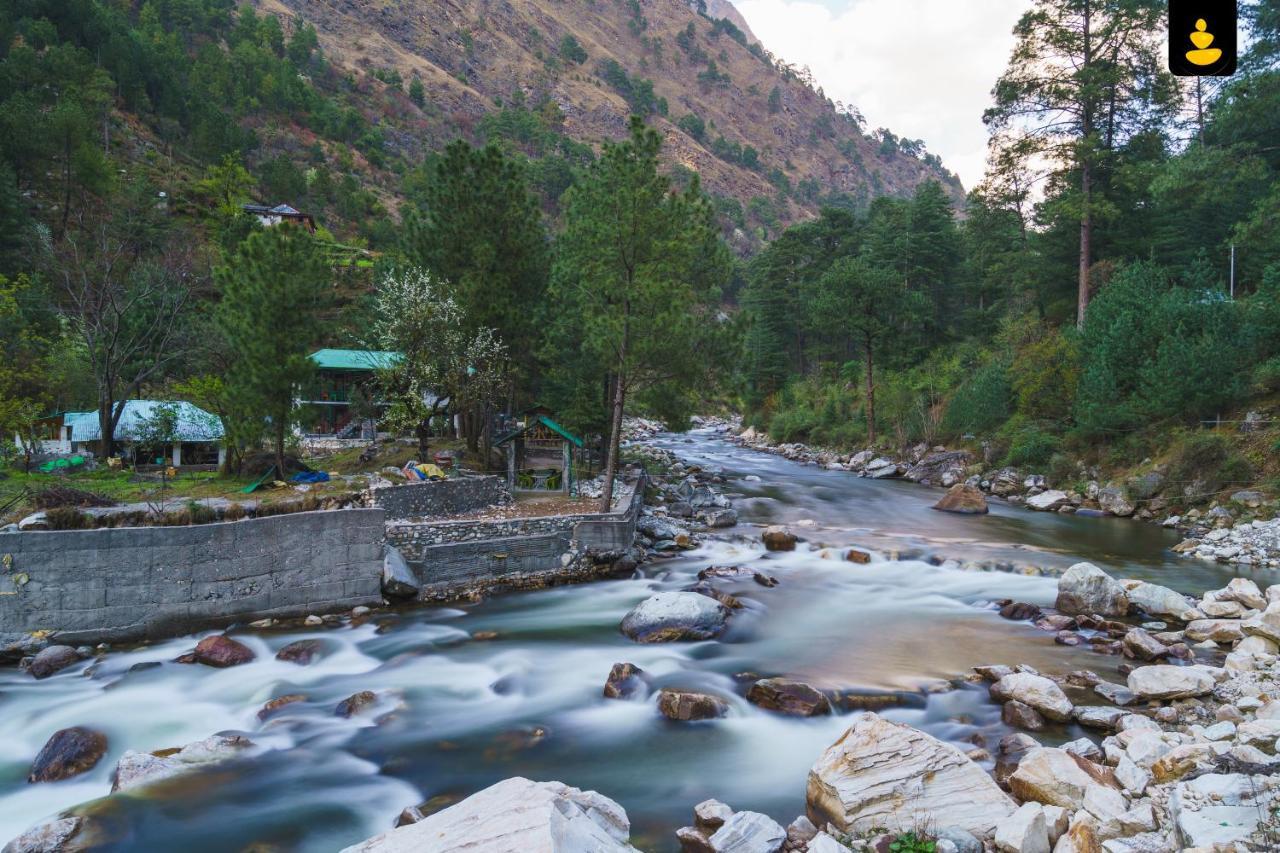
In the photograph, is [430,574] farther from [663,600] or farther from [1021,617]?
[1021,617]

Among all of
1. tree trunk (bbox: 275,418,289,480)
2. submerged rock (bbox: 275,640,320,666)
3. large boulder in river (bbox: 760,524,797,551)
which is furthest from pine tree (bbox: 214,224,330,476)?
large boulder in river (bbox: 760,524,797,551)

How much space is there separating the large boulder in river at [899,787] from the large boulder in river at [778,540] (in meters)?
12.9

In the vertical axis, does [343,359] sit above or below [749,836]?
above

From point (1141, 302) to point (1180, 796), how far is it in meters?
25.8

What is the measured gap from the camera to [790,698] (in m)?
10.1

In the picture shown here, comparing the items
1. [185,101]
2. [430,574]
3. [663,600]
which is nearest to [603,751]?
[663,600]

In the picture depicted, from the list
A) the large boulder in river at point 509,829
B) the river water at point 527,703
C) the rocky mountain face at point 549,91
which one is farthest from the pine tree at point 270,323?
the rocky mountain face at point 549,91

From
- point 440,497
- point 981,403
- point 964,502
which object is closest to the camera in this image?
point 440,497

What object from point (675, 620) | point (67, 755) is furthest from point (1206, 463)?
point (67, 755)

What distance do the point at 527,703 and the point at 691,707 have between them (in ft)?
9.25

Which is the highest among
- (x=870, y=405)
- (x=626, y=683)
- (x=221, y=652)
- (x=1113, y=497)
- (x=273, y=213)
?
(x=273, y=213)

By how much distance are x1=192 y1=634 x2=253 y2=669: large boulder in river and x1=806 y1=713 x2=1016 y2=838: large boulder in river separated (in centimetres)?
1034

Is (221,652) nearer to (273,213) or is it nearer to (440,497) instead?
(440,497)

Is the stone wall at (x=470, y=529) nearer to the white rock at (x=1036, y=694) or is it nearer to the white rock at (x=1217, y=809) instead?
the white rock at (x=1036, y=694)
